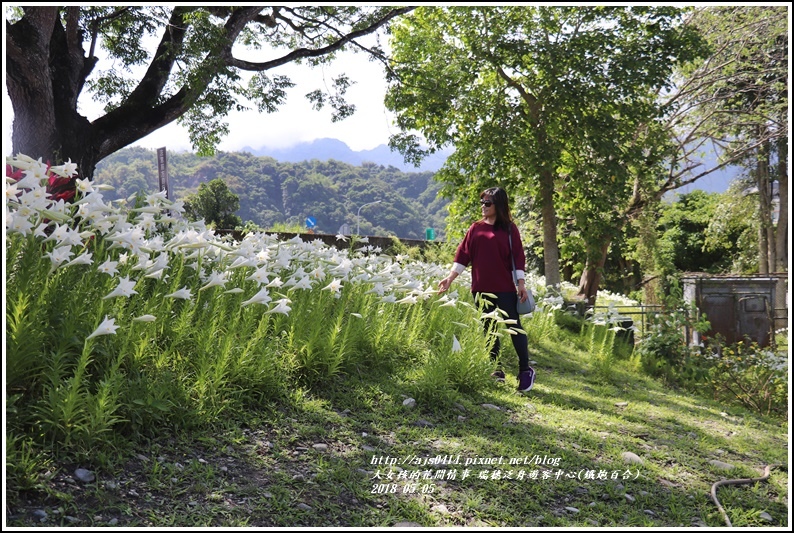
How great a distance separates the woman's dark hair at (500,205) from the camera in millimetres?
4758

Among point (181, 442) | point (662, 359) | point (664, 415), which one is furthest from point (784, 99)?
point (181, 442)

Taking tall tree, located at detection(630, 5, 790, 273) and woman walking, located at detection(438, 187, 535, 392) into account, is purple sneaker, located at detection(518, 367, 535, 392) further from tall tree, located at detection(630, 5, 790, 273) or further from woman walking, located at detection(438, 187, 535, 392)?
tall tree, located at detection(630, 5, 790, 273)

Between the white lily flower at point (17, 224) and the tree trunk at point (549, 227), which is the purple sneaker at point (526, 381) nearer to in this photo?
the white lily flower at point (17, 224)

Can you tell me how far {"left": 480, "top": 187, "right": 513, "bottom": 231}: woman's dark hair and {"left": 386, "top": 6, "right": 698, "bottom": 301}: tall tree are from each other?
4198 millimetres

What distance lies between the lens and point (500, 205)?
4793mm

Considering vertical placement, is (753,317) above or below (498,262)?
below

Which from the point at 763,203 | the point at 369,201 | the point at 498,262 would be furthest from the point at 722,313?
the point at 369,201

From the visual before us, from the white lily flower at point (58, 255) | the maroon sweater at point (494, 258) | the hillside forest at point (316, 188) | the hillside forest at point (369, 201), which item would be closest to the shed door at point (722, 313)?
the maroon sweater at point (494, 258)

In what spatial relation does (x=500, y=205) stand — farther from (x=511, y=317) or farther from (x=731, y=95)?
(x=731, y=95)

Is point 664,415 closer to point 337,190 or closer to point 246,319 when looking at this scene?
point 246,319

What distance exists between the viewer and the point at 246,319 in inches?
136

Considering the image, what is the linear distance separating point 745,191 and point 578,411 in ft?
57.8

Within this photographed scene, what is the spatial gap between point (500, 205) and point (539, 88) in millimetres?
6317

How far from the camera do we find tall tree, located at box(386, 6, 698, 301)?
30.1ft
